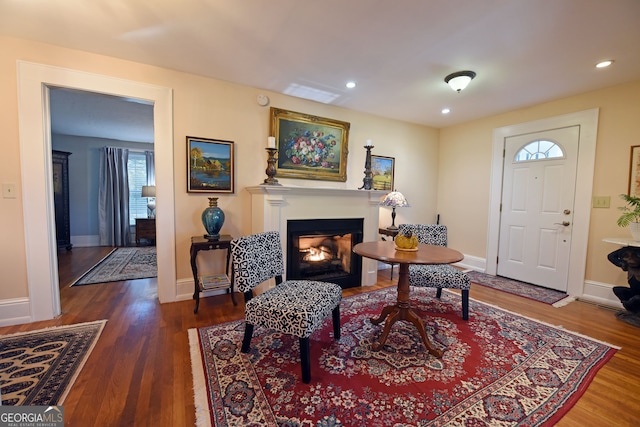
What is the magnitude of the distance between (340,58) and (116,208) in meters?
5.88

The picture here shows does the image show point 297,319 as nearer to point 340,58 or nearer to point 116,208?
point 340,58

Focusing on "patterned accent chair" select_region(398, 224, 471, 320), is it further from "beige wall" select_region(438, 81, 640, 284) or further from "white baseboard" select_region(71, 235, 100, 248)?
"white baseboard" select_region(71, 235, 100, 248)

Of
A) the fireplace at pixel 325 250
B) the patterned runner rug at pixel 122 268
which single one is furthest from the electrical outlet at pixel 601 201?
the patterned runner rug at pixel 122 268

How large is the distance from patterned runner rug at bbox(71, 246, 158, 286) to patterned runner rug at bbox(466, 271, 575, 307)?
464 centimetres

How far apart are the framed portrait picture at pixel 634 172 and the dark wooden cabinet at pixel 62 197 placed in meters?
8.45

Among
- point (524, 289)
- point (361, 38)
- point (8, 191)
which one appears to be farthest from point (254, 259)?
point (524, 289)

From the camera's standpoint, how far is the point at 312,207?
3123 millimetres

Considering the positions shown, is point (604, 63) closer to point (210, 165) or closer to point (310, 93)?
point (310, 93)

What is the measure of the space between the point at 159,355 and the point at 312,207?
1.96m

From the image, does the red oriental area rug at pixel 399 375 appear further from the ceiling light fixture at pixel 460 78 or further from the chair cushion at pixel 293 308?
the ceiling light fixture at pixel 460 78

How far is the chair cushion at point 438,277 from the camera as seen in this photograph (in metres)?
2.46

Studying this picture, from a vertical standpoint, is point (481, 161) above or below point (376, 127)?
below

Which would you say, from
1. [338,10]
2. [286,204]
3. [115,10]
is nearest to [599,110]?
[338,10]

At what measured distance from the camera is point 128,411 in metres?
1.38
